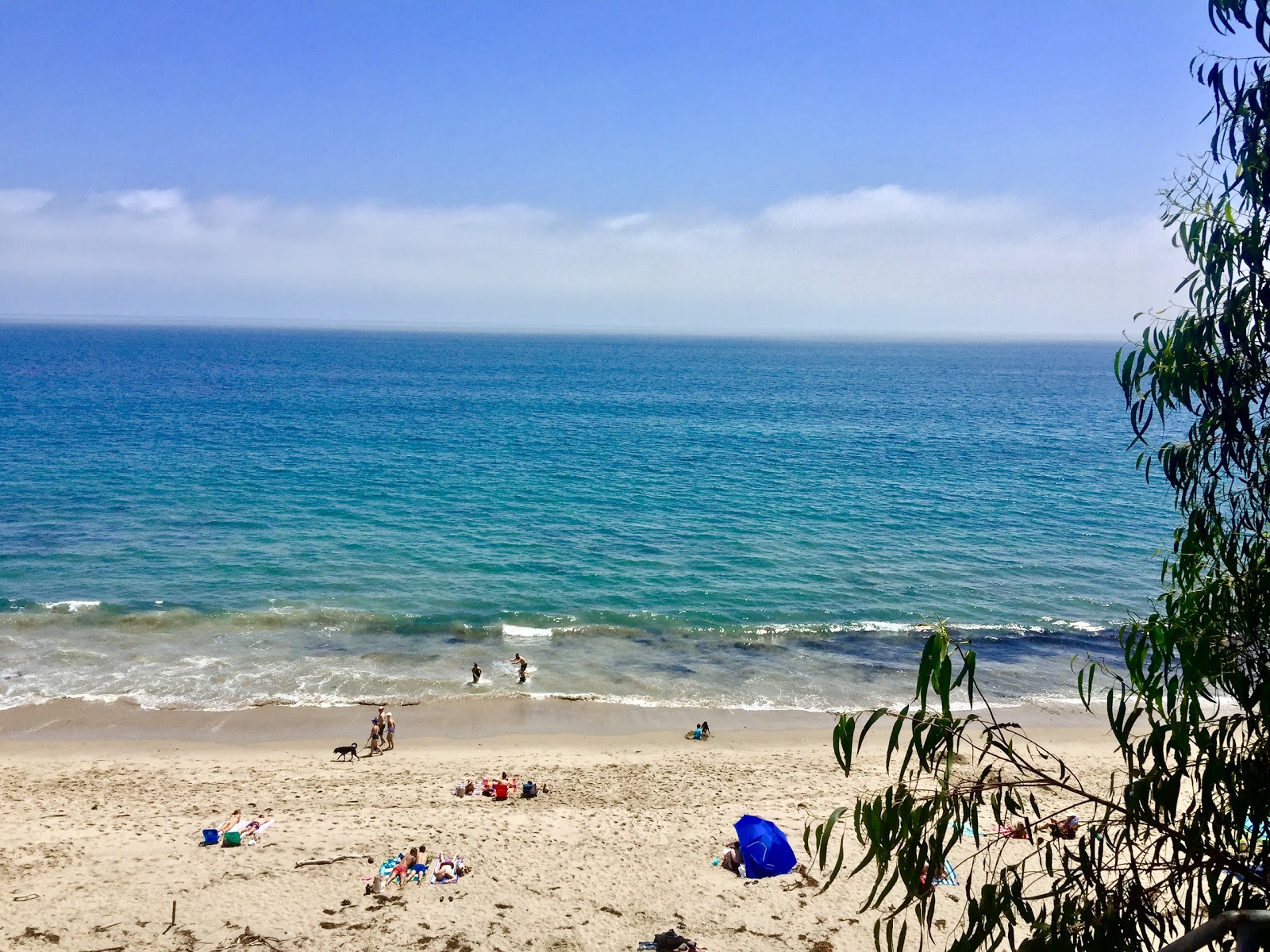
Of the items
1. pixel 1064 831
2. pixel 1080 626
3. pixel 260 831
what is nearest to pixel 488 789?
pixel 260 831

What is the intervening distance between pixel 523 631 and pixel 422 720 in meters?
7.09

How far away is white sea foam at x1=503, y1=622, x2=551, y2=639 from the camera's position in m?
32.7

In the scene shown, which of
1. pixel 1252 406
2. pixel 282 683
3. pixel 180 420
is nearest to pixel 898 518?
pixel 282 683

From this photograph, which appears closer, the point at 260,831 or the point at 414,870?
the point at 414,870

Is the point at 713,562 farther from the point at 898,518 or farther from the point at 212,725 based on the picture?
the point at 212,725

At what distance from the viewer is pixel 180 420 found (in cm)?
7925

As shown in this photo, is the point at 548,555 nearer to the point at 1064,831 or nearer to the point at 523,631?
the point at 523,631

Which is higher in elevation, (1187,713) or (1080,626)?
(1187,713)

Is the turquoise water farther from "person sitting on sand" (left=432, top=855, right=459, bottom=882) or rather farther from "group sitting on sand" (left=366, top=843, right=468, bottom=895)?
"person sitting on sand" (left=432, top=855, right=459, bottom=882)

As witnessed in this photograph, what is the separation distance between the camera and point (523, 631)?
108 feet

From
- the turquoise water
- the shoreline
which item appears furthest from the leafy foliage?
the turquoise water

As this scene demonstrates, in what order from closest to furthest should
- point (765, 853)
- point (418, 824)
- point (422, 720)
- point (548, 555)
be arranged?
point (765, 853) → point (418, 824) → point (422, 720) → point (548, 555)

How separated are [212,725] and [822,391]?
111967 mm

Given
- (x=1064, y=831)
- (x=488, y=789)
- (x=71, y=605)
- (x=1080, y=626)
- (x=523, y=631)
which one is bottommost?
(x=488, y=789)
